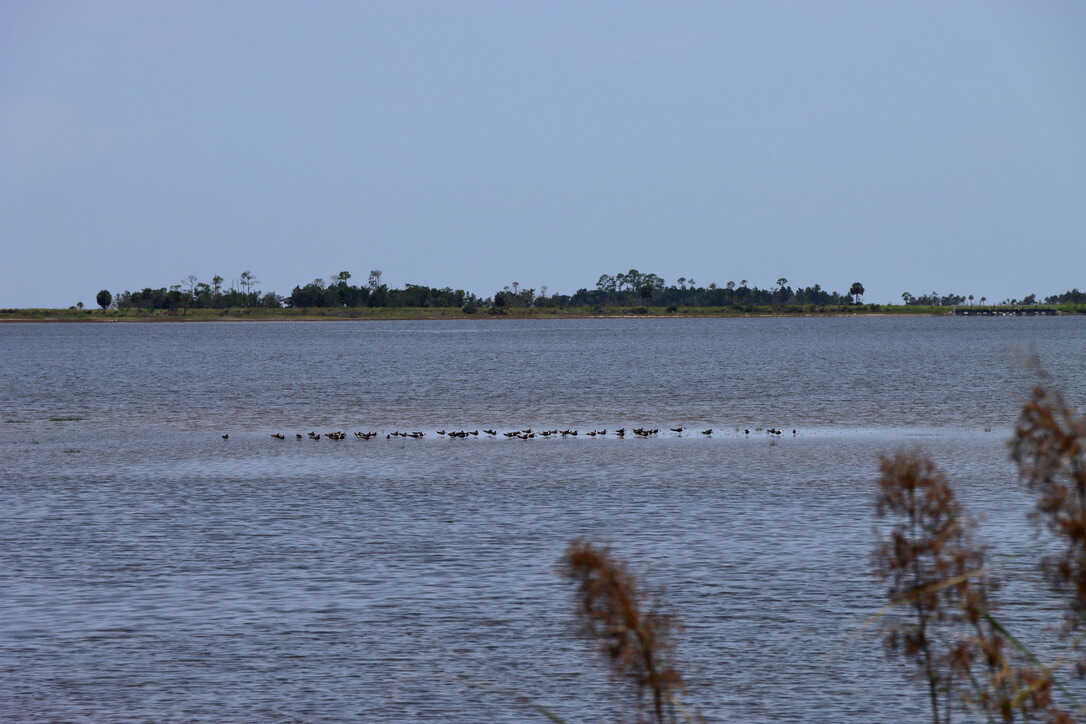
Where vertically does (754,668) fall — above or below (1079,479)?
below

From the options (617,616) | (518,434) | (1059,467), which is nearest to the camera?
(1059,467)

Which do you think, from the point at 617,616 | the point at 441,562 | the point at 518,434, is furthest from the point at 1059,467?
the point at 518,434

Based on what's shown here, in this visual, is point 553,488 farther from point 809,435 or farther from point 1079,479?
point 1079,479

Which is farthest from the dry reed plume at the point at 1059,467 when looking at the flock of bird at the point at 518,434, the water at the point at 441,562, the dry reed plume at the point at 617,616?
the flock of bird at the point at 518,434

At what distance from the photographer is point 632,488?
29875mm

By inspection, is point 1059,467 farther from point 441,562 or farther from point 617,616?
point 441,562

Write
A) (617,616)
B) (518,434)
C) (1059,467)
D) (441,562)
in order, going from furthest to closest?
(518,434)
(441,562)
(617,616)
(1059,467)

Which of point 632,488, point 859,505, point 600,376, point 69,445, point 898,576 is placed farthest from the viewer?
point 600,376

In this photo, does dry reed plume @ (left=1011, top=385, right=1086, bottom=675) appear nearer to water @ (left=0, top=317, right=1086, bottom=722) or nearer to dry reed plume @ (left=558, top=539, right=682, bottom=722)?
water @ (left=0, top=317, right=1086, bottom=722)

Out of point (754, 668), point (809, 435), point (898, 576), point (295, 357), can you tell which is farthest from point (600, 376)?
point (898, 576)

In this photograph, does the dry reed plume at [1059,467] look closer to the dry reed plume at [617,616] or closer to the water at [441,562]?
the water at [441,562]

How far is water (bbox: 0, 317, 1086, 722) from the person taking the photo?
14.2 metres

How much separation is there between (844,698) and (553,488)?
16609mm

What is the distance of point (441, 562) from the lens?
20703 millimetres
